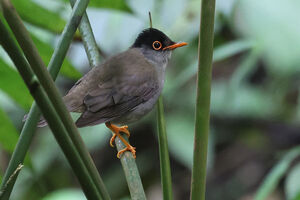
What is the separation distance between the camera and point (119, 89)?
290 cm

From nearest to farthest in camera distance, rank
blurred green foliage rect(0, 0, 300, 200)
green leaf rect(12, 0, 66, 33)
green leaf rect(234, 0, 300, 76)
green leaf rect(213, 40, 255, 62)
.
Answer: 1. green leaf rect(12, 0, 66, 33)
2. green leaf rect(213, 40, 255, 62)
3. green leaf rect(234, 0, 300, 76)
4. blurred green foliage rect(0, 0, 300, 200)

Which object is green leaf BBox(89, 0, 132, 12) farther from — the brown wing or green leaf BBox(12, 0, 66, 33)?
the brown wing

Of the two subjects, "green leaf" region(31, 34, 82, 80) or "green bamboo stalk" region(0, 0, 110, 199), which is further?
"green leaf" region(31, 34, 82, 80)

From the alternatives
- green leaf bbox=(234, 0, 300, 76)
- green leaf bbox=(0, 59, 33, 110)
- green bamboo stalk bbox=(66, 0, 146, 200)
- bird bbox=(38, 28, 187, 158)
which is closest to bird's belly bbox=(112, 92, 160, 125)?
bird bbox=(38, 28, 187, 158)

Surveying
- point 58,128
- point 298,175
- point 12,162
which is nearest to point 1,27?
point 58,128

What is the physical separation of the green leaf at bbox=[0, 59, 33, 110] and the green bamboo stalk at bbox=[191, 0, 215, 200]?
663mm

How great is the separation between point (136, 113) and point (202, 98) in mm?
1474

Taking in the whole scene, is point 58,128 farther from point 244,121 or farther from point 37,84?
point 244,121

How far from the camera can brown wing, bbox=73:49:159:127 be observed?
267cm

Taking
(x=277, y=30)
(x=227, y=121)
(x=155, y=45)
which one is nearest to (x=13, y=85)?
(x=155, y=45)

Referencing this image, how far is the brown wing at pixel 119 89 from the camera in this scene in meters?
2.67

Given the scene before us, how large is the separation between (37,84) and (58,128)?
11cm

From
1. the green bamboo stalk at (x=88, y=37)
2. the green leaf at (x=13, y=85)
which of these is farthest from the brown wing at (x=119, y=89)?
the green leaf at (x=13, y=85)

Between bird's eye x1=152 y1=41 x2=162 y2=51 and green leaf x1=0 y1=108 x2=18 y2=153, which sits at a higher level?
green leaf x1=0 y1=108 x2=18 y2=153
